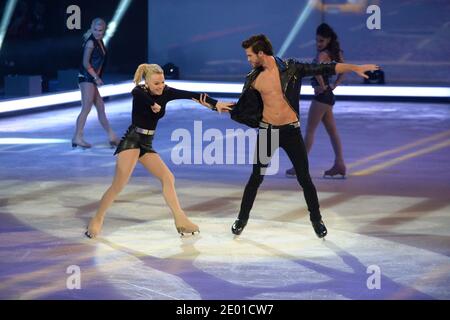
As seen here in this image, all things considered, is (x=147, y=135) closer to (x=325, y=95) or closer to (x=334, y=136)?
(x=325, y=95)

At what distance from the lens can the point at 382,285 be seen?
6691 mm

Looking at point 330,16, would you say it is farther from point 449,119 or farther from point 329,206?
point 329,206

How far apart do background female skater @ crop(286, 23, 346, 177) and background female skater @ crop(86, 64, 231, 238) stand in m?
2.76

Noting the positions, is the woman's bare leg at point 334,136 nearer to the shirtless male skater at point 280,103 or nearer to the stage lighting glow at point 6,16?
the shirtless male skater at point 280,103

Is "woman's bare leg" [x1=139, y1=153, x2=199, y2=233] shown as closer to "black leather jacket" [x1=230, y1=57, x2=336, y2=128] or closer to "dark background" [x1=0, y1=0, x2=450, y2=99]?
"black leather jacket" [x1=230, y1=57, x2=336, y2=128]

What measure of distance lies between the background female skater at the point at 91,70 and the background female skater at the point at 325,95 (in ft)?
9.81

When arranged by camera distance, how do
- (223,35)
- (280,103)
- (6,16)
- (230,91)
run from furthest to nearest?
(223,35) → (6,16) → (230,91) → (280,103)

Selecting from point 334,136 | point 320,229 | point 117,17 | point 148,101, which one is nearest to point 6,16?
point 117,17

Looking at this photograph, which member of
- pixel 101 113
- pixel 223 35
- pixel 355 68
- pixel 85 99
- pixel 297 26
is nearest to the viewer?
pixel 355 68

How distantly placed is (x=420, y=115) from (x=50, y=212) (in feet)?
30.2

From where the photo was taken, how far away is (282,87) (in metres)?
7.98

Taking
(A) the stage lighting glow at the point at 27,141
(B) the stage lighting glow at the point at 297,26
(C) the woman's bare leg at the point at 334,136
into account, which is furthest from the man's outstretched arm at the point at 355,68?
(B) the stage lighting glow at the point at 297,26

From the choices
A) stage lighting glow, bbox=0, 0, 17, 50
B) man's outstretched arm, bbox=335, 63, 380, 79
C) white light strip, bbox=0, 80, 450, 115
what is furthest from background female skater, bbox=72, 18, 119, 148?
stage lighting glow, bbox=0, 0, 17, 50

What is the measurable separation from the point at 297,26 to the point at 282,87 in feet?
45.0
